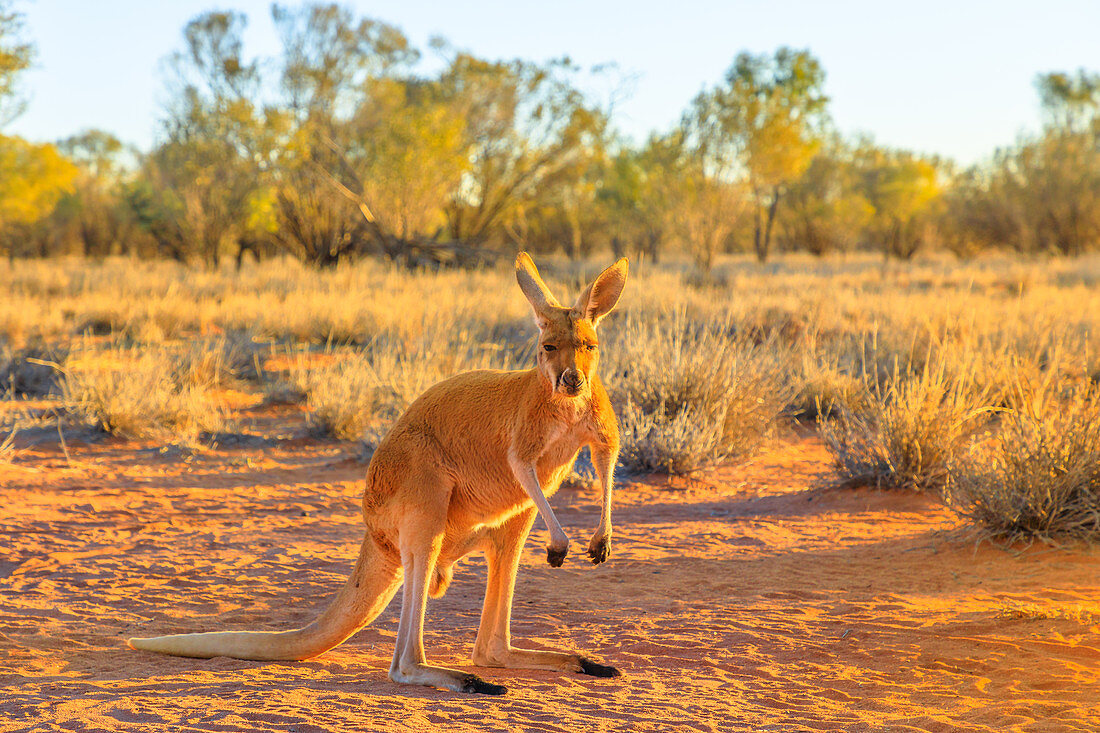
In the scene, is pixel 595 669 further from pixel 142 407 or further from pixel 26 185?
pixel 26 185

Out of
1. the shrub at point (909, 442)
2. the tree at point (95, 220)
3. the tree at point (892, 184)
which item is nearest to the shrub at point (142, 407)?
the shrub at point (909, 442)

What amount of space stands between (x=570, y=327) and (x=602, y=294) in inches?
9.6

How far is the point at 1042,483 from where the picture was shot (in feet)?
20.9

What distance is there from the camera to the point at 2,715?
332 centimetres

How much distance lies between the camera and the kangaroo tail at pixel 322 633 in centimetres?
393

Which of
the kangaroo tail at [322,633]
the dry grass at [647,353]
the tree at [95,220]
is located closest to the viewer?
the kangaroo tail at [322,633]

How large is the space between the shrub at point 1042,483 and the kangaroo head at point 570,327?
165 inches

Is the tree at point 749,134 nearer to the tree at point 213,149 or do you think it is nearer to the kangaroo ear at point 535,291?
the tree at point 213,149

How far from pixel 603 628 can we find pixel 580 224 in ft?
129

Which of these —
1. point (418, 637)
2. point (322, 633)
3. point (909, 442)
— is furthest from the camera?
point (909, 442)

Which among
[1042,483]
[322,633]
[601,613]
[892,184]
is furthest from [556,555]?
[892,184]

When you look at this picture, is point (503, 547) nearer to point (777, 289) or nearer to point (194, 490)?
point (194, 490)

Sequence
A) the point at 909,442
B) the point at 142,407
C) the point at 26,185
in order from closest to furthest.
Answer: the point at 909,442
the point at 142,407
the point at 26,185

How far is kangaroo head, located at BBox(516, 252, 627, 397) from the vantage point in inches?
127
